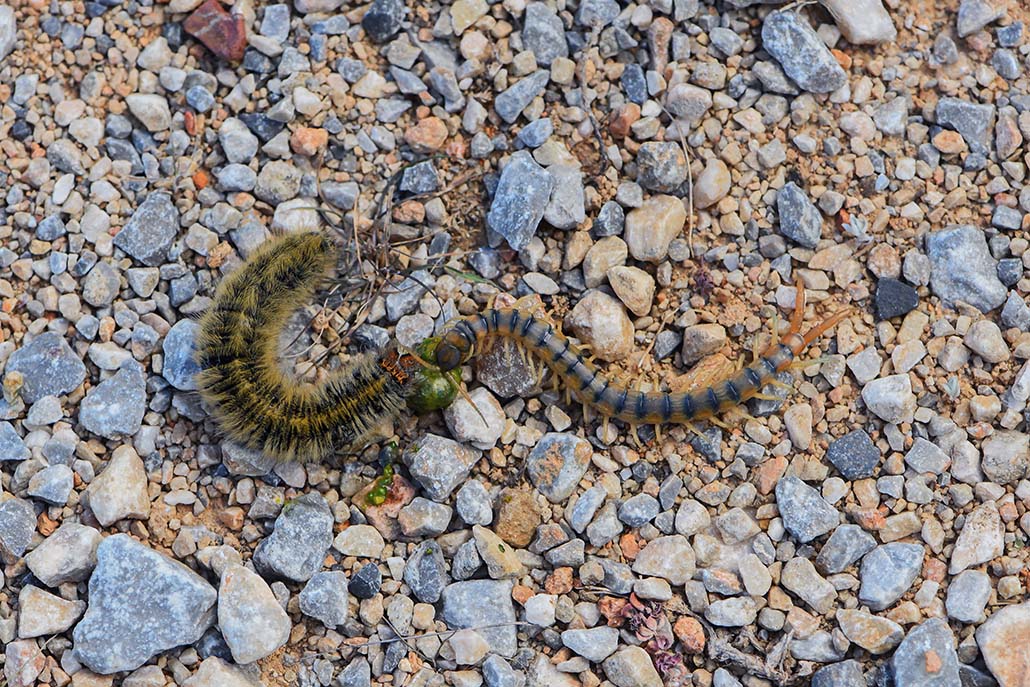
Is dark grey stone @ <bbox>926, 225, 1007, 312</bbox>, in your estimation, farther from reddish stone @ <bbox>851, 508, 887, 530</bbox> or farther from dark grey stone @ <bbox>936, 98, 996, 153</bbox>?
reddish stone @ <bbox>851, 508, 887, 530</bbox>

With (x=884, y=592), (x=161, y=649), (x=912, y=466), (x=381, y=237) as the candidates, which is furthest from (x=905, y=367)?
(x=161, y=649)

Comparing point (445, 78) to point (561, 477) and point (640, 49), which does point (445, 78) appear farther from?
point (561, 477)

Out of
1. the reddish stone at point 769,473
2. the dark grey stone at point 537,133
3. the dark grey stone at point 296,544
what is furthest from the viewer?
the dark grey stone at point 537,133

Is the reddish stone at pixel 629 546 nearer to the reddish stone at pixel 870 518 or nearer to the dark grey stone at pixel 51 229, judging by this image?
the reddish stone at pixel 870 518

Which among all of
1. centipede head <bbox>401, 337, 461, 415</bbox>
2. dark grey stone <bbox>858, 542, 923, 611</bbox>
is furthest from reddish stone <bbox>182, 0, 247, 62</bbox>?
dark grey stone <bbox>858, 542, 923, 611</bbox>

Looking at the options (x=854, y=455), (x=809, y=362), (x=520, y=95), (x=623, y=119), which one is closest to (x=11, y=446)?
(x=520, y=95)

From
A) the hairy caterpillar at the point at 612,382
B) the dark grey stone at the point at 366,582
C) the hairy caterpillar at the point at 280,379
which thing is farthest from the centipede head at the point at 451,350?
the dark grey stone at the point at 366,582
